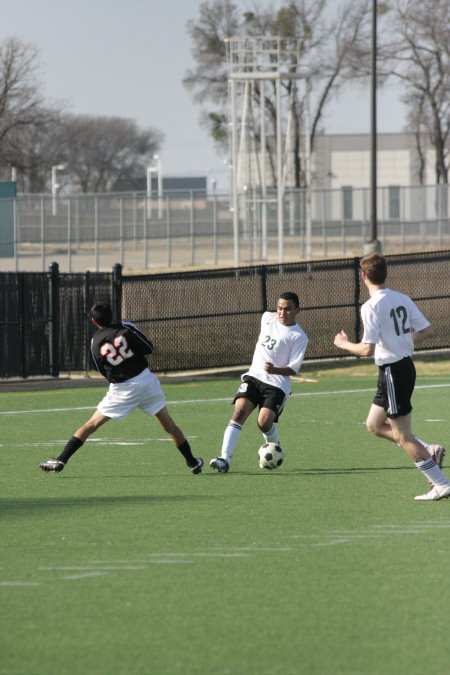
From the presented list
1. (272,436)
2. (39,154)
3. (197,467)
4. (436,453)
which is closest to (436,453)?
A: (436,453)

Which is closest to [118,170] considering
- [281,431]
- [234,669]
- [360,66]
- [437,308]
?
[360,66]

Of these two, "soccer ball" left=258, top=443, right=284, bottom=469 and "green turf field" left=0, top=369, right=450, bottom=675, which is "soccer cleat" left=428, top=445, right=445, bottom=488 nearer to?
"green turf field" left=0, top=369, right=450, bottom=675

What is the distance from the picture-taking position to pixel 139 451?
13734 millimetres

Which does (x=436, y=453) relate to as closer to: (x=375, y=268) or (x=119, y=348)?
(x=375, y=268)

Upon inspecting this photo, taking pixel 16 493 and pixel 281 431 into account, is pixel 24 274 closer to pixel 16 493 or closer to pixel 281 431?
pixel 281 431

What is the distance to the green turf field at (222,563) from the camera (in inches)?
239

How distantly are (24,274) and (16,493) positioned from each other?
38.3ft

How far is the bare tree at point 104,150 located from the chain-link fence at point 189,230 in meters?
71.4

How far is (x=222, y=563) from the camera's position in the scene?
8.00 m

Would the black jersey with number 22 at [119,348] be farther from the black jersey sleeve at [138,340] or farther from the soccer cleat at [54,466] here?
the soccer cleat at [54,466]

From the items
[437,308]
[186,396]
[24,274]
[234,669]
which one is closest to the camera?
[234,669]

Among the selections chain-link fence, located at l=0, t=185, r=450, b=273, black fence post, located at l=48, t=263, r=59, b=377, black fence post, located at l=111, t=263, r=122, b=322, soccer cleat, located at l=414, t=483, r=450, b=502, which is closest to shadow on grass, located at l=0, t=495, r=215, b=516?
soccer cleat, located at l=414, t=483, r=450, b=502

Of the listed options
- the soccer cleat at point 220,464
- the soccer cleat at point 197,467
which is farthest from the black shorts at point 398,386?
the soccer cleat at point 197,467

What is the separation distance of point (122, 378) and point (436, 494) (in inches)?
115
